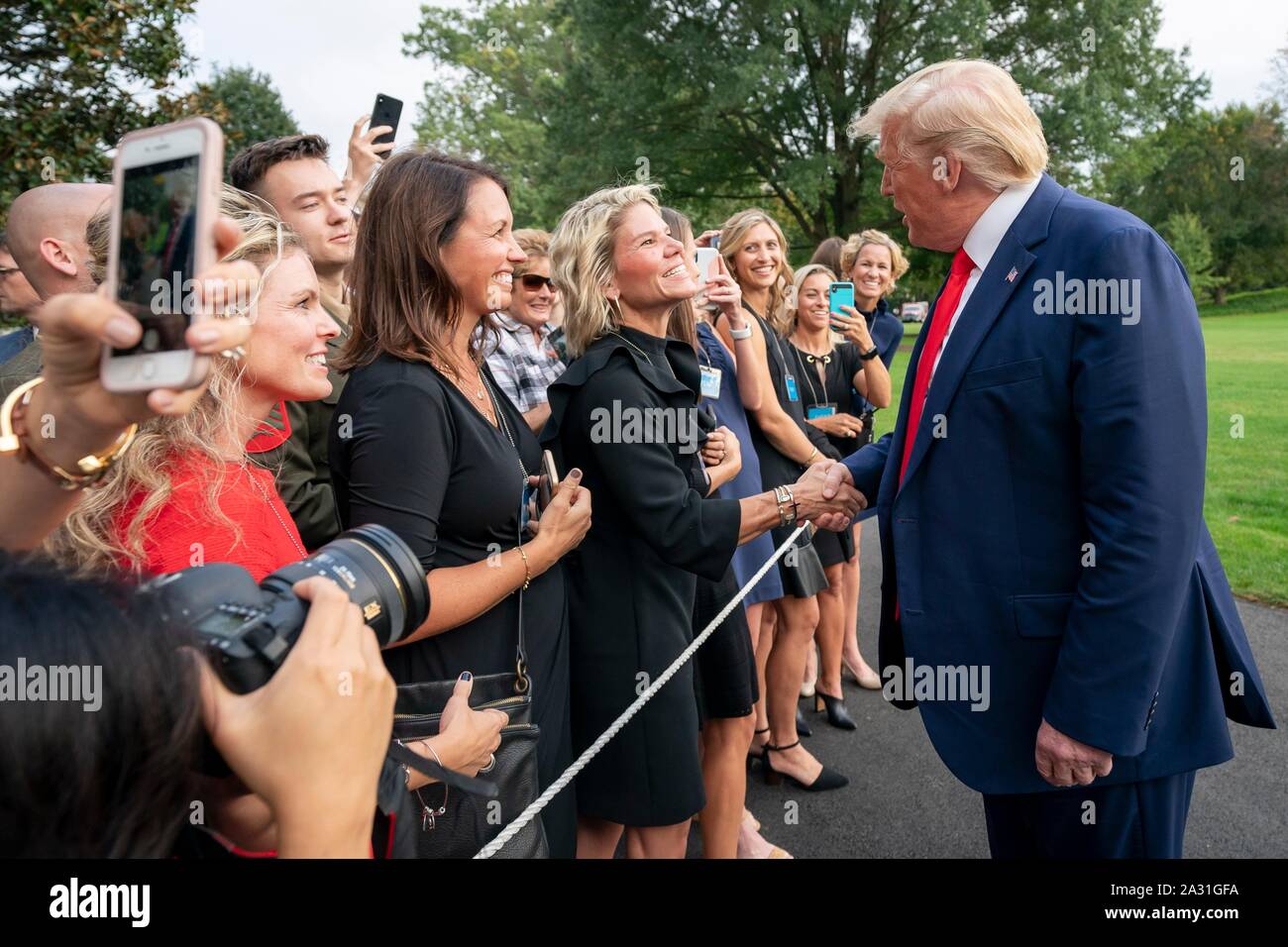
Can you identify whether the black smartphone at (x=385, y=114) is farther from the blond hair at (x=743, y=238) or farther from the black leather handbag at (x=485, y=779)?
the black leather handbag at (x=485, y=779)

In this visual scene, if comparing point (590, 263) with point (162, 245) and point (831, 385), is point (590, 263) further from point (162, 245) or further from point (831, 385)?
point (831, 385)

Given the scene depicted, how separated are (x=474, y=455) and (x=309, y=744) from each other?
3.89 ft

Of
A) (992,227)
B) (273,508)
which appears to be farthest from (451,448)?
(992,227)

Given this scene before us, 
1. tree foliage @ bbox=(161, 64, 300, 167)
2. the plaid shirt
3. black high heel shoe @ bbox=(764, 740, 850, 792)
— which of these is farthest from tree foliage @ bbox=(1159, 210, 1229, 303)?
black high heel shoe @ bbox=(764, 740, 850, 792)

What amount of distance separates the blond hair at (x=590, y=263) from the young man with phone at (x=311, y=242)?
0.79m

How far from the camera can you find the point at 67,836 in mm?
932

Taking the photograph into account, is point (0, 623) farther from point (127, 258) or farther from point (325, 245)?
point (325, 245)

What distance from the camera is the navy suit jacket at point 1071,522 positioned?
193 centimetres

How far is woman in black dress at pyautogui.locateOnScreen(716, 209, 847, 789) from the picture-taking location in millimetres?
4290

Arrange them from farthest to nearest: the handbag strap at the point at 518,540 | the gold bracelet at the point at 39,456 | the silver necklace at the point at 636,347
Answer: the silver necklace at the point at 636,347, the handbag strap at the point at 518,540, the gold bracelet at the point at 39,456

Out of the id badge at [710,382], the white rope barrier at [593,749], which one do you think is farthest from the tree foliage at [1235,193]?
the white rope barrier at [593,749]

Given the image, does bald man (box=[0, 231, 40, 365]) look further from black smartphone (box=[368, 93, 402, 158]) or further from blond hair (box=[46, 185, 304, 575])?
blond hair (box=[46, 185, 304, 575])

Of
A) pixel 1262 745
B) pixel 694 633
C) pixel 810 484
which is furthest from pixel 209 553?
pixel 1262 745
